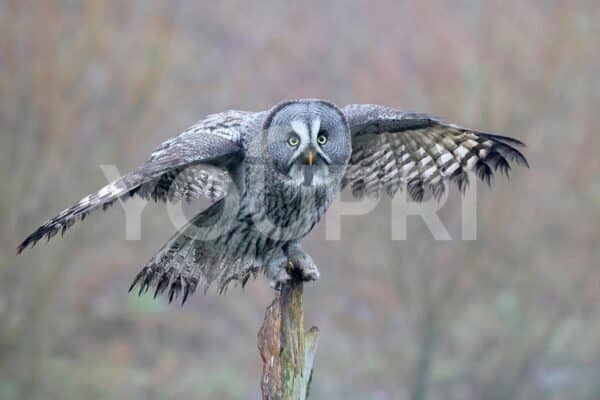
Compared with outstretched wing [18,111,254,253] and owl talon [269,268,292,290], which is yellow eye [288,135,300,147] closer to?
outstretched wing [18,111,254,253]

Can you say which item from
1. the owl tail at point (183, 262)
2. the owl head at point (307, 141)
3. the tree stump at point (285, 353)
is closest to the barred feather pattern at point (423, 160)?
the owl head at point (307, 141)

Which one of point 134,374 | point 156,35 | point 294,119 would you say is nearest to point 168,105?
point 156,35

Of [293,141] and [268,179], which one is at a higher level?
[293,141]

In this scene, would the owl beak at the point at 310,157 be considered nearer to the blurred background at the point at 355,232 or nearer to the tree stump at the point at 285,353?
the tree stump at the point at 285,353

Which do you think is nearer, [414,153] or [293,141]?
[293,141]

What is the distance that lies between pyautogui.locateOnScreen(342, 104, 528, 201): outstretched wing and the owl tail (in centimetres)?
71

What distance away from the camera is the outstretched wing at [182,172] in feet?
10.6

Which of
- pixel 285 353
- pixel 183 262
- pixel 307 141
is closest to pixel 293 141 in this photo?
pixel 307 141

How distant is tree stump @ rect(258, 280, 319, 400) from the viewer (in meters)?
3.36

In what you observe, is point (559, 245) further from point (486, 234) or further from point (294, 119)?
point (294, 119)

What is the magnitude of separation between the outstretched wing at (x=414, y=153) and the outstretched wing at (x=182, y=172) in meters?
0.53

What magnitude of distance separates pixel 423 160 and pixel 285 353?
4.32 feet

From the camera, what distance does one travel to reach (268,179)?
3.96 m

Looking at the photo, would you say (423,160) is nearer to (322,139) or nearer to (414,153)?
(414,153)
